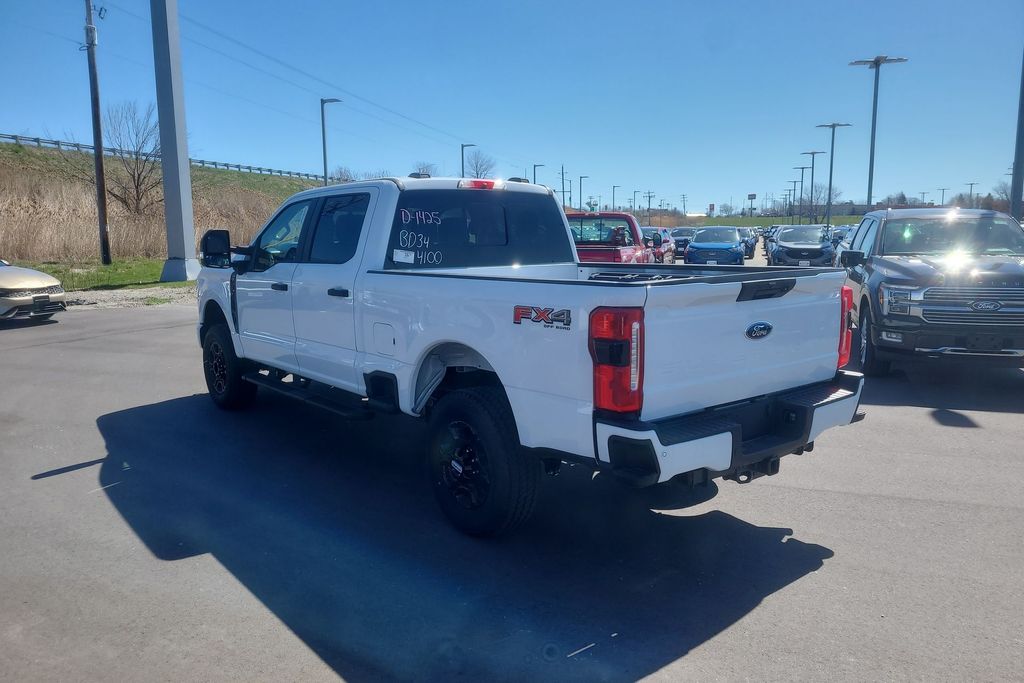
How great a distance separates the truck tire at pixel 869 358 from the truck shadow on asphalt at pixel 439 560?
191 inches

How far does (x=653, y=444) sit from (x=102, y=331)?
12.9m

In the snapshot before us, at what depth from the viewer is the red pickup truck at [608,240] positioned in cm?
Answer: 1466

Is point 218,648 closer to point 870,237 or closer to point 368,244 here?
point 368,244

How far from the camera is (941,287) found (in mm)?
8227

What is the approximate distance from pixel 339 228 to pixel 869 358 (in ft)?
21.0

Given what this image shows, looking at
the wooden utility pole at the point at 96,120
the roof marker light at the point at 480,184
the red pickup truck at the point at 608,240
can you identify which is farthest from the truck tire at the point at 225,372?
the wooden utility pole at the point at 96,120

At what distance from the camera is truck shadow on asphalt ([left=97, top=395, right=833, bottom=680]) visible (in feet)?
11.4

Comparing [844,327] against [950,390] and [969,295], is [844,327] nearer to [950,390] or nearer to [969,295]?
[969,295]

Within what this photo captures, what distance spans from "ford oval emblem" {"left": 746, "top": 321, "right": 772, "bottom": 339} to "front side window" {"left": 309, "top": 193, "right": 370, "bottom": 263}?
2893 millimetres

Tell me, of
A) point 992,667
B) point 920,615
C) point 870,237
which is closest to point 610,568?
point 920,615

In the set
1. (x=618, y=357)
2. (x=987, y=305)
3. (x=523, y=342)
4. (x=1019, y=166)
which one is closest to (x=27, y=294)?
(x=523, y=342)

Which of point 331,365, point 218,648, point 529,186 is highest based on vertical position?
point 529,186

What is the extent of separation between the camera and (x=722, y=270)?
18.3 ft

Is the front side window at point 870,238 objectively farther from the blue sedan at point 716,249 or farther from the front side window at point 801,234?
the front side window at point 801,234
